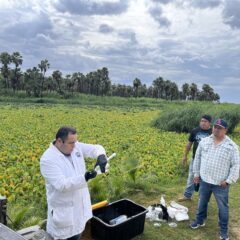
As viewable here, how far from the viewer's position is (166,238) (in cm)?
592

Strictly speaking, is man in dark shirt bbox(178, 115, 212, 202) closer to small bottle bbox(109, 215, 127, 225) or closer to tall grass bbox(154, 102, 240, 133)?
small bottle bbox(109, 215, 127, 225)

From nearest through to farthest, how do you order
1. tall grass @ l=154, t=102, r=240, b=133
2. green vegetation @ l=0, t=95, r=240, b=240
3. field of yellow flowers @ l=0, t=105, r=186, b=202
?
green vegetation @ l=0, t=95, r=240, b=240 < field of yellow flowers @ l=0, t=105, r=186, b=202 < tall grass @ l=154, t=102, r=240, b=133

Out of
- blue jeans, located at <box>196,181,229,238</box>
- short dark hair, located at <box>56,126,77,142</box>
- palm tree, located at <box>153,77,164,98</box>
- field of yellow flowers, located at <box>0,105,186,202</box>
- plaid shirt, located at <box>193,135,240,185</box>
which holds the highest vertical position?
palm tree, located at <box>153,77,164,98</box>

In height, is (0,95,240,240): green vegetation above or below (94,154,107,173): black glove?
below

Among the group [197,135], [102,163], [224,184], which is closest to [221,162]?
[224,184]

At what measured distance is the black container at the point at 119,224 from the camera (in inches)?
213

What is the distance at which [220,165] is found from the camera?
5.49 m

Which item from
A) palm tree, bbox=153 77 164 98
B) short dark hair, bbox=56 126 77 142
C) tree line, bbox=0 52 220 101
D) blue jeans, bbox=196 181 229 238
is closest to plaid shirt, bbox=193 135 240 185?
blue jeans, bbox=196 181 229 238

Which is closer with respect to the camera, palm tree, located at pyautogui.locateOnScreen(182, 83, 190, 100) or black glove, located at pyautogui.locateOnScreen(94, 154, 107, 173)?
black glove, located at pyautogui.locateOnScreen(94, 154, 107, 173)

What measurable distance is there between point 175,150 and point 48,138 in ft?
16.1

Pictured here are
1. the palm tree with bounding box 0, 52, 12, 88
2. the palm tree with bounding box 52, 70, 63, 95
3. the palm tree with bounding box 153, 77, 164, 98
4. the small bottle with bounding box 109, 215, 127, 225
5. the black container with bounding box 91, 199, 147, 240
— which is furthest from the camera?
the palm tree with bounding box 153, 77, 164, 98

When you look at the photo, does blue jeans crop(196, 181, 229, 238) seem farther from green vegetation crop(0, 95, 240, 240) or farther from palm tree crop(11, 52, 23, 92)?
palm tree crop(11, 52, 23, 92)

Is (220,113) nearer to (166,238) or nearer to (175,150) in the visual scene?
(175,150)

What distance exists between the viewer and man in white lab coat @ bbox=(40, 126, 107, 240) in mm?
3710
